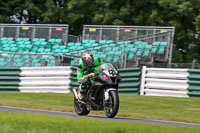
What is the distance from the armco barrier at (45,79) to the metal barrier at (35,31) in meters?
6.50

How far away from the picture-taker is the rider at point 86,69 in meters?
10.9

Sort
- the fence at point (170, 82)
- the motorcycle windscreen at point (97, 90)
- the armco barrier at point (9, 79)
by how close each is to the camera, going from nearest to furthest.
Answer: the motorcycle windscreen at point (97, 90) < the fence at point (170, 82) < the armco barrier at point (9, 79)

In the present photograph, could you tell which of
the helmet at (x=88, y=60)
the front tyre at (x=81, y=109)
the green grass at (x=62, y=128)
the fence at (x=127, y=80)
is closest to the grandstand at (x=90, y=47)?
the fence at (x=127, y=80)

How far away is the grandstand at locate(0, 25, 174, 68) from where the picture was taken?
20.3 meters

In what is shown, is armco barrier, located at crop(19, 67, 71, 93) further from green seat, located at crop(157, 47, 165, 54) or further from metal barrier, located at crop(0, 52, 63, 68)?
green seat, located at crop(157, 47, 165, 54)

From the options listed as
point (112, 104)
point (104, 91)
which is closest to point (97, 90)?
point (104, 91)

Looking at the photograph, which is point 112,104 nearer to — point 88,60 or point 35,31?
point 88,60

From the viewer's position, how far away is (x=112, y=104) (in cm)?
1036

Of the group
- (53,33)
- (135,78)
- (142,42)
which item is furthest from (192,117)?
(53,33)

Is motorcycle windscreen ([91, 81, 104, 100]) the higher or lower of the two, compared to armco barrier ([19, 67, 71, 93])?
higher

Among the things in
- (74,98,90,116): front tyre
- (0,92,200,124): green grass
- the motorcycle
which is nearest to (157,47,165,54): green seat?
(0,92,200,124): green grass

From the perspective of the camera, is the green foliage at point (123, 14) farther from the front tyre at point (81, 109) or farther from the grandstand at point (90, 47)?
the front tyre at point (81, 109)

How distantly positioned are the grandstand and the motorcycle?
28.7 ft

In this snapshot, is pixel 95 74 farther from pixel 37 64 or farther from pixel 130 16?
pixel 130 16
